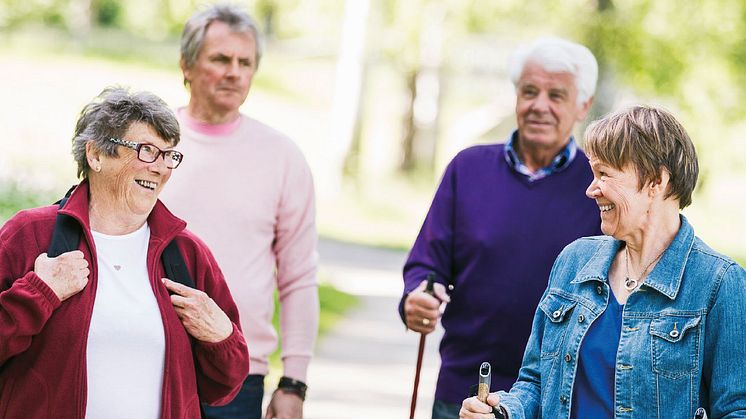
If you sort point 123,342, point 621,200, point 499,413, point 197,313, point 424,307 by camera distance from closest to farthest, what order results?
1. point 621,200
2. point 499,413
3. point 123,342
4. point 197,313
5. point 424,307

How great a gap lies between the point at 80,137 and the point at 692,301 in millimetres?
1897

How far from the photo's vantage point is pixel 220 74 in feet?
15.9

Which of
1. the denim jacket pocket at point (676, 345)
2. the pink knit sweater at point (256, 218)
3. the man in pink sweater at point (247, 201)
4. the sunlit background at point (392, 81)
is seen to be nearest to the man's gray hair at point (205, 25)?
the man in pink sweater at point (247, 201)

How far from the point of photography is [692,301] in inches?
127

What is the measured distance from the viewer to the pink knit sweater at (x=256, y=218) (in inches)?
184

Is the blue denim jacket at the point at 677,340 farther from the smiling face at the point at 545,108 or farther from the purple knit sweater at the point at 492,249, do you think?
the smiling face at the point at 545,108

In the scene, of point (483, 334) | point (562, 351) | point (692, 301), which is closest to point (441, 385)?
point (483, 334)

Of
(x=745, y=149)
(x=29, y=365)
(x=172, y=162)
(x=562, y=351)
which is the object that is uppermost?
(x=745, y=149)

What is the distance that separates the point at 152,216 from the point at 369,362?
744cm

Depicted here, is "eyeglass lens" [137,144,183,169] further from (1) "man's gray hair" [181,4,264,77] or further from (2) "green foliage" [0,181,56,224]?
(2) "green foliage" [0,181,56,224]

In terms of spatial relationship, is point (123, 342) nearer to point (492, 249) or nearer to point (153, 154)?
point (153, 154)

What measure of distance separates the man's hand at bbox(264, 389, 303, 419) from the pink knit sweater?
10 centimetres

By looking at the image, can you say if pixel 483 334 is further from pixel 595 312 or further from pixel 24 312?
pixel 24 312

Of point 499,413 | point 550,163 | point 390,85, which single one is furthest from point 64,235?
point 390,85
